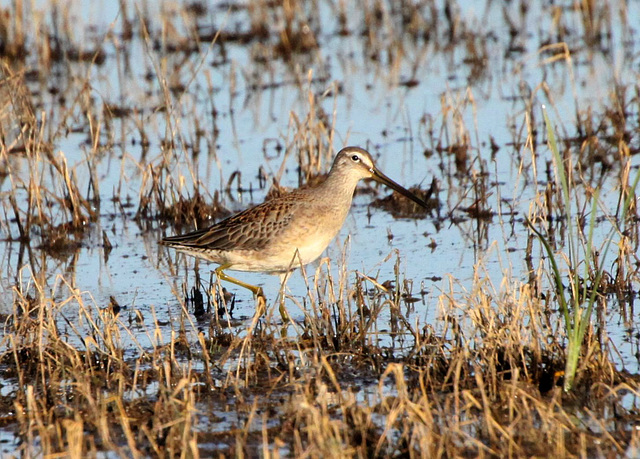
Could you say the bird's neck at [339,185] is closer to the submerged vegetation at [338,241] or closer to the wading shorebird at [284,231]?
the wading shorebird at [284,231]

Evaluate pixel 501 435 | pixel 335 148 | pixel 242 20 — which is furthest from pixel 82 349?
pixel 242 20

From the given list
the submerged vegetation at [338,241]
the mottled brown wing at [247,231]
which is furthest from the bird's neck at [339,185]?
the submerged vegetation at [338,241]

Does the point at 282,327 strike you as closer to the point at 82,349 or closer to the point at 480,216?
the point at 82,349

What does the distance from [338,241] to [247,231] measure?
156 centimetres

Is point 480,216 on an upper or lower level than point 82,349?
upper

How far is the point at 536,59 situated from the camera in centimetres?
1301

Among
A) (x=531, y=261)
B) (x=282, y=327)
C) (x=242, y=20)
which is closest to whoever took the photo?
(x=282, y=327)

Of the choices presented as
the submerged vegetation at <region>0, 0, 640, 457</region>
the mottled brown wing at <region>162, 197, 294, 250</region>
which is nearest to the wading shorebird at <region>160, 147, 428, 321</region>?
the mottled brown wing at <region>162, 197, 294, 250</region>

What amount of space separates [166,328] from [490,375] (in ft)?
7.66

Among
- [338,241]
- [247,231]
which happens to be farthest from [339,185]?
[338,241]

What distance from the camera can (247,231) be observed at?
6859mm

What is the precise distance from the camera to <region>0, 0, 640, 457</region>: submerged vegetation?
465cm

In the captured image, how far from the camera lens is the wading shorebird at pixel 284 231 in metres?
6.77

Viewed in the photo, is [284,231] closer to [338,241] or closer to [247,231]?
[247,231]
